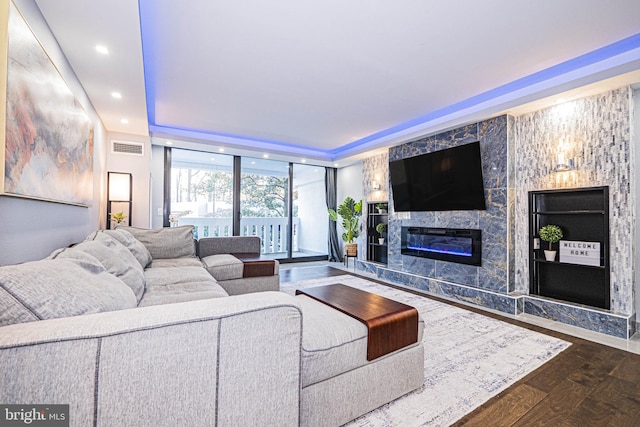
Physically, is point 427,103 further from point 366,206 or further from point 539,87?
point 366,206

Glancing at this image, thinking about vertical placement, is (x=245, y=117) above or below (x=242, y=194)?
above

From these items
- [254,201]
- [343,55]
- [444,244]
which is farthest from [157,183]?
[444,244]

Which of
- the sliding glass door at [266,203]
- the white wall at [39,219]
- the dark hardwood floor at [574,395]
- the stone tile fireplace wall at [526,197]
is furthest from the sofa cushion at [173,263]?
the stone tile fireplace wall at [526,197]

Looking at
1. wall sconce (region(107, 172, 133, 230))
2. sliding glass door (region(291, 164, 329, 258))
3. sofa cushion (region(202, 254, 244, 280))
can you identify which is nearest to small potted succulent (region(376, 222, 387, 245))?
sliding glass door (region(291, 164, 329, 258))

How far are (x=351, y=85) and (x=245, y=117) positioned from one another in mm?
1774

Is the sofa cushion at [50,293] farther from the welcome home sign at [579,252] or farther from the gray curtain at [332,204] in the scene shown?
the gray curtain at [332,204]

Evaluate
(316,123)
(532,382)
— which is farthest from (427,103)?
(532,382)

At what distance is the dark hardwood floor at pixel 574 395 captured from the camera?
1552mm

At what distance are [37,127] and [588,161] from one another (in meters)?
4.64

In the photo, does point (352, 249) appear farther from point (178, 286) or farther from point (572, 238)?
point (178, 286)

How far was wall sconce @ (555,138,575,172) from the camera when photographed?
304 centimetres

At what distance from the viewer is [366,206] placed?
6.10 m

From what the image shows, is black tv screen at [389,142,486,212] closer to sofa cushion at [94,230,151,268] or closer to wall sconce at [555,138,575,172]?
wall sconce at [555,138,575,172]

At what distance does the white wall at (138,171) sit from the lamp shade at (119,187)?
0.42 ft
